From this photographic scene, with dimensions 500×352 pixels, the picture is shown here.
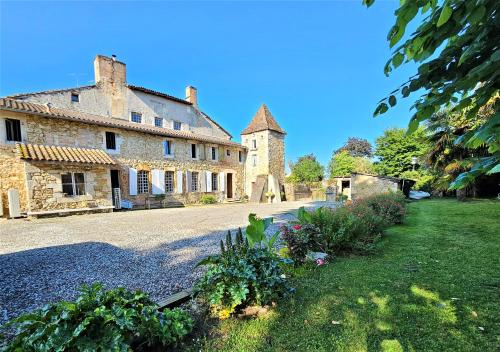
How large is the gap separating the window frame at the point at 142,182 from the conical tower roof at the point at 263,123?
11.1m

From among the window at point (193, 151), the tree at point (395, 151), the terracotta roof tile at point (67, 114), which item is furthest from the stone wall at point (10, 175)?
the tree at point (395, 151)

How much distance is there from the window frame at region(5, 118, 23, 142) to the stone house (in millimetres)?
40

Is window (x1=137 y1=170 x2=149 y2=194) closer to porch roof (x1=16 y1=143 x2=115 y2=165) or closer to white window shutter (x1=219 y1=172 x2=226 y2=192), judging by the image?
porch roof (x1=16 y1=143 x2=115 y2=165)

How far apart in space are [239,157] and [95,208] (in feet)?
43.5

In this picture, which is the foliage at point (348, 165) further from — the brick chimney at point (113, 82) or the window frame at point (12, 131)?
the window frame at point (12, 131)

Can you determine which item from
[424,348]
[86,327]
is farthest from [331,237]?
[86,327]

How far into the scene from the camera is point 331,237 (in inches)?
179

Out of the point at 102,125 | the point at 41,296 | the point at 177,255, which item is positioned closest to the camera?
the point at 41,296

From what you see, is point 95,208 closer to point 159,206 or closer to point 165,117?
point 159,206

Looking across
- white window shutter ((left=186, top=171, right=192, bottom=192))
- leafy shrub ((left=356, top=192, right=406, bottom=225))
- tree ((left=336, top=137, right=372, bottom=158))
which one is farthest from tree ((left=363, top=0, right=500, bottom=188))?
tree ((left=336, top=137, right=372, bottom=158))

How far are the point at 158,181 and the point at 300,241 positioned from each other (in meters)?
14.1

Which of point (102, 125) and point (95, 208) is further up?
point (102, 125)

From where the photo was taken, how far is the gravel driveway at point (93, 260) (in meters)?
3.29

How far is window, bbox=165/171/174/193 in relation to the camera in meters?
17.1
